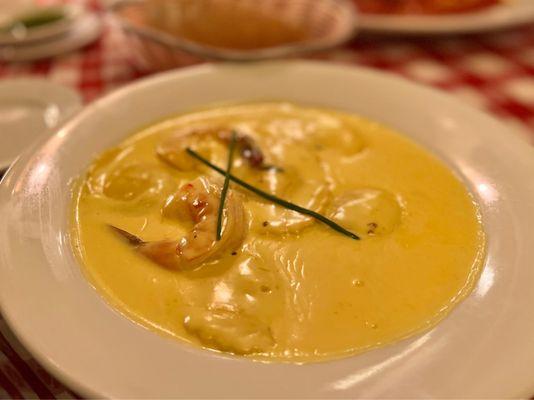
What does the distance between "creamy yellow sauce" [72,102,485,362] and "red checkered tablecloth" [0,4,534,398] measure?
0.71 metres

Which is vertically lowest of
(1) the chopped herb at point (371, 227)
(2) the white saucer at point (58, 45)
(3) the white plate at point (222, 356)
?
(3) the white plate at point (222, 356)

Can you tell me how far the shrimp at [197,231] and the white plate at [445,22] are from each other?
1607 mm

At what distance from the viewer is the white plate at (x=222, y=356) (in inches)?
36.2

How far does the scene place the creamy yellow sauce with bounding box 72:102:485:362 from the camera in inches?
41.9

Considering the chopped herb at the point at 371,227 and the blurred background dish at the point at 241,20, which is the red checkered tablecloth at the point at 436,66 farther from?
the chopped herb at the point at 371,227

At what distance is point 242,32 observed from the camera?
238 centimetres

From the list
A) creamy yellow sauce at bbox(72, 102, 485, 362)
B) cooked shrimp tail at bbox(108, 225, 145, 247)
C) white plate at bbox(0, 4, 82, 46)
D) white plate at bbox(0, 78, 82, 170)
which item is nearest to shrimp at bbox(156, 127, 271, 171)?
creamy yellow sauce at bbox(72, 102, 485, 362)

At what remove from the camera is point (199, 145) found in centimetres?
159

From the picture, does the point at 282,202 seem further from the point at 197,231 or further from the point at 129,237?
the point at 129,237

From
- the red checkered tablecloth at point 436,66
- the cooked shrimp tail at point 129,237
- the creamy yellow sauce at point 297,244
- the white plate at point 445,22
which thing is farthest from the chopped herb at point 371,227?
the white plate at point 445,22

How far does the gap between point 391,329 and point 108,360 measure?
1.78ft

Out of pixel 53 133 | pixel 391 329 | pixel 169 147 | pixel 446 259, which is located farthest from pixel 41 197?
pixel 446 259

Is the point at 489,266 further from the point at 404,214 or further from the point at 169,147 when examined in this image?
the point at 169,147

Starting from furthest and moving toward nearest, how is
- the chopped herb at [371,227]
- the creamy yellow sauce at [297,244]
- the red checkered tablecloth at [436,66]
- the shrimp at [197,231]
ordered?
the red checkered tablecloth at [436,66] < the chopped herb at [371,227] < the shrimp at [197,231] < the creamy yellow sauce at [297,244]
